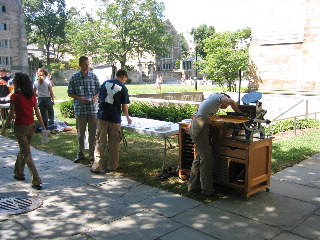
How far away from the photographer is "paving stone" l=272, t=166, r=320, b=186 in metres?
5.97

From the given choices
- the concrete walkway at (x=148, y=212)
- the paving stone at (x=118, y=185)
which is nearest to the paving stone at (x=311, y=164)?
the concrete walkway at (x=148, y=212)

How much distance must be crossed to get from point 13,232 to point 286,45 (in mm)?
18939

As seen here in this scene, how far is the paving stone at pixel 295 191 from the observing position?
→ 5086mm

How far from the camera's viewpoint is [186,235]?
3836 millimetres

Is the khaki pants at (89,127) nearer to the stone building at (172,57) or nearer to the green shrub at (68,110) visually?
the green shrub at (68,110)

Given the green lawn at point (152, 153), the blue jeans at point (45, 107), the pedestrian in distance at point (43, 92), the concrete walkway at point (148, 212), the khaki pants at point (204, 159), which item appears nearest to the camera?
the concrete walkway at point (148, 212)

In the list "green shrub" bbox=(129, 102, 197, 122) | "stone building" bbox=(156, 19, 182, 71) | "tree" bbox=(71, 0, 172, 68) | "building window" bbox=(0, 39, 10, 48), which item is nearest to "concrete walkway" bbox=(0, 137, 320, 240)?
"green shrub" bbox=(129, 102, 197, 122)

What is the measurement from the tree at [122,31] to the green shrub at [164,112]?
146ft

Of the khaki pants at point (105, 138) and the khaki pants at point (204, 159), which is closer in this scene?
the khaki pants at point (204, 159)

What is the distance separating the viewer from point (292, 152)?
7.96 metres

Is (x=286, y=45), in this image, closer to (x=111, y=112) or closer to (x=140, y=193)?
(x=111, y=112)

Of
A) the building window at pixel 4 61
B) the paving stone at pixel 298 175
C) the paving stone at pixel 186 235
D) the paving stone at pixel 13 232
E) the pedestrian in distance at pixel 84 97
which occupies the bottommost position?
the paving stone at pixel 13 232

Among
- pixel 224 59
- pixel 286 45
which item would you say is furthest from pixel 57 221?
pixel 224 59

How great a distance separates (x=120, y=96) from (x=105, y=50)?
52.3m
